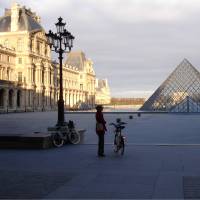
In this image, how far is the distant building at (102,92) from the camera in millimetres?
174500

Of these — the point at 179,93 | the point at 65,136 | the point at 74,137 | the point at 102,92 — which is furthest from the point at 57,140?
Answer: the point at 102,92

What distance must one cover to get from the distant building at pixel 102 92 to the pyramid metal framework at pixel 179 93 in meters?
104

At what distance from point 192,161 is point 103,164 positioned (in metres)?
2.03

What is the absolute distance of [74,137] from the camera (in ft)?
48.5

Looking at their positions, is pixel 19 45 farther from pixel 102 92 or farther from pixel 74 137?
pixel 102 92

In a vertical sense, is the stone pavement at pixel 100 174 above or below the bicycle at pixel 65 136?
below

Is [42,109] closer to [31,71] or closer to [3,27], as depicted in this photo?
[31,71]

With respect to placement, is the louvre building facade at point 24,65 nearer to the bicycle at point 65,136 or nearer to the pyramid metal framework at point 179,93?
the pyramid metal framework at point 179,93

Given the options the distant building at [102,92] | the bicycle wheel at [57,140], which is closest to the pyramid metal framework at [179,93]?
the bicycle wheel at [57,140]

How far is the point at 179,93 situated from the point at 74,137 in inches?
2005

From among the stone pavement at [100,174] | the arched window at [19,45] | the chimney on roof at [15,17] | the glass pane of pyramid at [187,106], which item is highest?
the chimney on roof at [15,17]

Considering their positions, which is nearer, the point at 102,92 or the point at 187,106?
the point at 187,106

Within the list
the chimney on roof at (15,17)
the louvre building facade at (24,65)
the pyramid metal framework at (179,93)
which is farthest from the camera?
the chimney on roof at (15,17)

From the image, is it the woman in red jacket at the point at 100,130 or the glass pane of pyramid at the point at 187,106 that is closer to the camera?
the woman in red jacket at the point at 100,130
